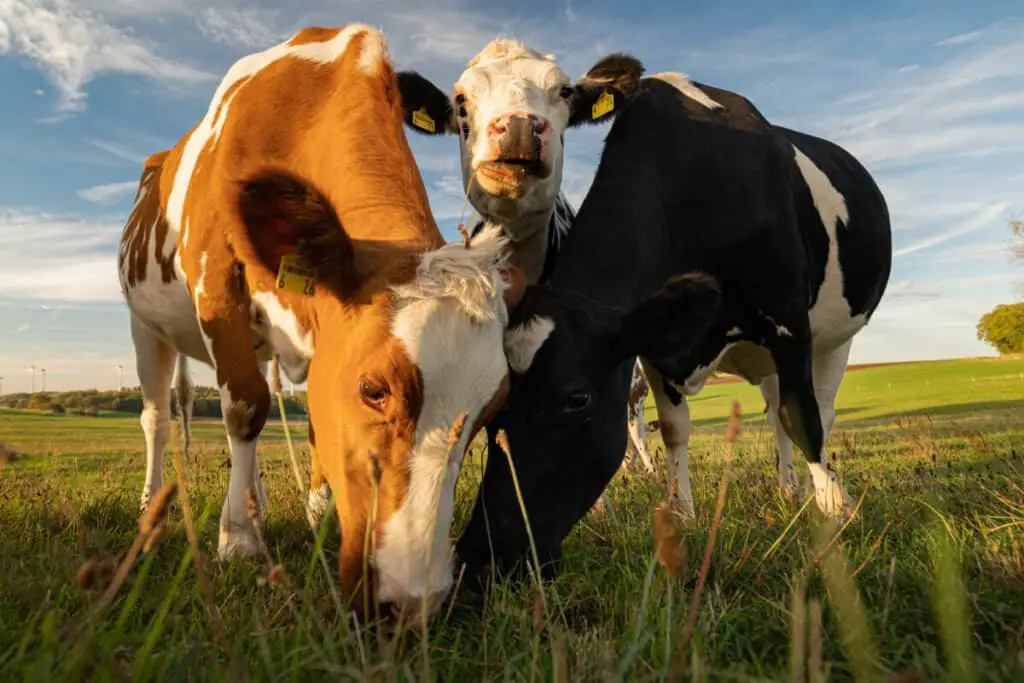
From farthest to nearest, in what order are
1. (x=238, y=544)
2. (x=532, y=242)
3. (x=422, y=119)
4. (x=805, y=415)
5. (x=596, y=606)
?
(x=422, y=119) → (x=532, y=242) → (x=805, y=415) → (x=238, y=544) → (x=596, y=606)

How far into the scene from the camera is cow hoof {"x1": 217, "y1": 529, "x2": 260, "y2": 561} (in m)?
3.87

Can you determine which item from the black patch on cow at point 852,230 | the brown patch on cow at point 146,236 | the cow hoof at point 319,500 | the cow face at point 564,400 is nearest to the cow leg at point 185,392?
the brown patch on cow at point 146,236

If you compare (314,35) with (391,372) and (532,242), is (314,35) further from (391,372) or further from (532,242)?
(391,372)

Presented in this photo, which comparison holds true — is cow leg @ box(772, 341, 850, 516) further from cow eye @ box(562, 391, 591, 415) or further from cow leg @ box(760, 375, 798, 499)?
cow eye @ box(562, 391, 591, 415)

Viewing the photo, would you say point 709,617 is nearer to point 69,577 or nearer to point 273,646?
point 273,646

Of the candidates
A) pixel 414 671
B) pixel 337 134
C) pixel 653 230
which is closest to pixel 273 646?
pixel 414 671

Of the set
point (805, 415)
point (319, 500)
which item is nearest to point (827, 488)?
point (805, 415)

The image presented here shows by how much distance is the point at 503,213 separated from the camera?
5180 mm

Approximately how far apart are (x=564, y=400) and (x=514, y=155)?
2.02m

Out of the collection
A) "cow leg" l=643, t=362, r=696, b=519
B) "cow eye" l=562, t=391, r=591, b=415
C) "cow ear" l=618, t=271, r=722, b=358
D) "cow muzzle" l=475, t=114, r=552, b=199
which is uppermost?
"cow muzzle" l=475, t=114, r=552, b=199

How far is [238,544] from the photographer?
3.92 meters

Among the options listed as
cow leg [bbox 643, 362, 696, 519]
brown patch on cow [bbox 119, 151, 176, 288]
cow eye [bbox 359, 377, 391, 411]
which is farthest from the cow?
cow eye [bbox 359, 377, 391, 411]

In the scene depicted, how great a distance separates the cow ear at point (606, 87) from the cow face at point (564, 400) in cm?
262

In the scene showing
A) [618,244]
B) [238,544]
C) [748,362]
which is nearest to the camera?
[238,544]
